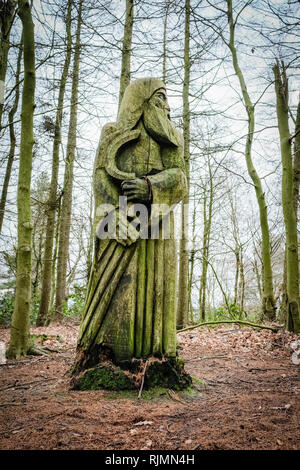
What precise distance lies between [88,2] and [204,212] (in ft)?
33.1

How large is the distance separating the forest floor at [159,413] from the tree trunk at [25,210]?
850mm

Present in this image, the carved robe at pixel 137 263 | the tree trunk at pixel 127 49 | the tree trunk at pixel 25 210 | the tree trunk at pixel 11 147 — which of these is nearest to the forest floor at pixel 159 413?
the carved robe at pixel 137 263

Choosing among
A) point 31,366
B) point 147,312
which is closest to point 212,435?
point 147,312

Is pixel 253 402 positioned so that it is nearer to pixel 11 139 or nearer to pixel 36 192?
pixel 11 139

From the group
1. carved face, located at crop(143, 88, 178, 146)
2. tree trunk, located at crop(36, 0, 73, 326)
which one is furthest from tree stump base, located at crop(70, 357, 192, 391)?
tree trunk, located at crop(36, 0, 73, 326)

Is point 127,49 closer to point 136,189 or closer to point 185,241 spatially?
point 185,241

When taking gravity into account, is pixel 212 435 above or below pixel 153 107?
below

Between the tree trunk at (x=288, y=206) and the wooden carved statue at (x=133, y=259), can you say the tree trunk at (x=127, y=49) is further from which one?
the wooden carved statue at (x=133, y=259)

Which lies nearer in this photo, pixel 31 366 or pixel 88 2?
pixel 31 366

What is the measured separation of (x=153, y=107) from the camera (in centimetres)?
418

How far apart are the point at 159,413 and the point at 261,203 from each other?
314 inches

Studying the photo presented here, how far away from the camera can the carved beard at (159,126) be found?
13.4ft

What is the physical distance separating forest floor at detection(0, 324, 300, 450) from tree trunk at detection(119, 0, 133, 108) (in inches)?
302

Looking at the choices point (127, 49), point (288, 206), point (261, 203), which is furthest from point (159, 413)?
point (127, 49)
